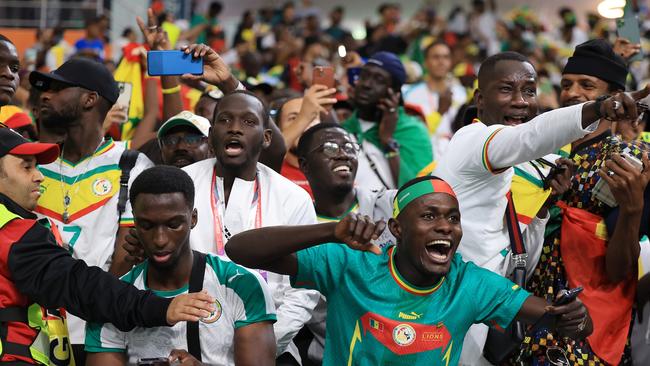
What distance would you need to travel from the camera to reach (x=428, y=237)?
4625 mm

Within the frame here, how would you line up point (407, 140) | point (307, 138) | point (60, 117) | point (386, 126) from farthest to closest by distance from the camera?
point (407, 140) → point (386, 126) → point (307, 138) → point (60, 117)

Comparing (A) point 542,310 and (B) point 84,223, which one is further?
(B) point 84,223

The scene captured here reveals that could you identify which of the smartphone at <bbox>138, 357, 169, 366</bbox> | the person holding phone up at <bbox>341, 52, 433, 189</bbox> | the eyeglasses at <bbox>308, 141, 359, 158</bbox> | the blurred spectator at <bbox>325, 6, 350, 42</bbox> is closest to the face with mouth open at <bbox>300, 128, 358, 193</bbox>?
the eyeglasses at <bbox>308, 141, 359, 158</bbox>

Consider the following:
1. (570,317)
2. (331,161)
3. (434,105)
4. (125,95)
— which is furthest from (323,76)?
(434,105)

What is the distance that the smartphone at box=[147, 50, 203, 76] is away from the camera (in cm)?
571

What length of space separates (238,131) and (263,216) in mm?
516

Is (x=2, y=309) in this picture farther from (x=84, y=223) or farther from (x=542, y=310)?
(x=542, y=310)

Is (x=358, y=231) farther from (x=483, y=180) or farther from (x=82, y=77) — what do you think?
(x=82, y=77)

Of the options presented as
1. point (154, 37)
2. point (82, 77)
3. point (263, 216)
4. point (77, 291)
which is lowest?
point (77, 291)

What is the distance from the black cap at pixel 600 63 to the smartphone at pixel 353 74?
2.78 metres

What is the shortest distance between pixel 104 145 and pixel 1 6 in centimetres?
1143

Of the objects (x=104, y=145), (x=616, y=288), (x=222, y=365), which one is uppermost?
(x=104, y=145)

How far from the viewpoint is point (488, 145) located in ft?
15.8

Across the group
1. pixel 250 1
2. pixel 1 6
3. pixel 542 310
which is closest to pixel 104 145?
pixel 542 310
